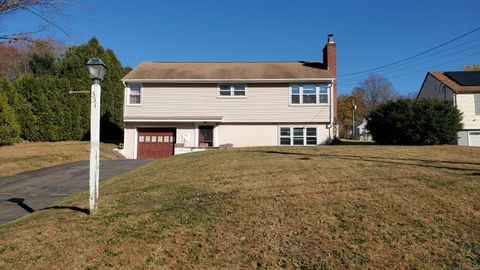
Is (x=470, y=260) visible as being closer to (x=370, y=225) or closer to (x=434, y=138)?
(x=370, y=225)

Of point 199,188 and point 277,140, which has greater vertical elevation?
point 277,140

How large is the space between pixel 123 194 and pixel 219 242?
392cm

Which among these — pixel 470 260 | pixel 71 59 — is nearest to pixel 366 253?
pixel 470 260

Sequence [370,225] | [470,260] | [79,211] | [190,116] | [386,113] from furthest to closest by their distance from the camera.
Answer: [190,116]
[386,113]
[79,211]
[370,225]
[470,260]

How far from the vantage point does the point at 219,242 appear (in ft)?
14.2

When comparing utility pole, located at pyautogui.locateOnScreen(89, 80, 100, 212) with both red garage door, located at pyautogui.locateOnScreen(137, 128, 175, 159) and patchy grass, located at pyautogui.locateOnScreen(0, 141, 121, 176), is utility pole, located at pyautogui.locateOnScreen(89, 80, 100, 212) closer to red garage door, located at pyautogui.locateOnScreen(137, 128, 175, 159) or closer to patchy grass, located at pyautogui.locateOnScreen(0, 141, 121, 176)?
patchy grass, located at pyautogui.locateOnScreen(0, 141, 121, 176)

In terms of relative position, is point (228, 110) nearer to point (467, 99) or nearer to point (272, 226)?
point (272, 226)

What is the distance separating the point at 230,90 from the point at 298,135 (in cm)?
538

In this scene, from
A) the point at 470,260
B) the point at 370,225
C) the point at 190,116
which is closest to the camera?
the point at 470,260

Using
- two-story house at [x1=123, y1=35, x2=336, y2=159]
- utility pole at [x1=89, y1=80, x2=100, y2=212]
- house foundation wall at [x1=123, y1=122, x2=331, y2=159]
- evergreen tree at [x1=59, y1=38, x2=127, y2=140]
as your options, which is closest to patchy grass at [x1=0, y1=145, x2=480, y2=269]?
utility pole at [x1=89, y1=80, x2=100, y2=212]

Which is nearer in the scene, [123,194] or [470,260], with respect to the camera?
[470,260]

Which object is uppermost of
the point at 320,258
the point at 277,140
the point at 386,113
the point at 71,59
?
the point at 71,59

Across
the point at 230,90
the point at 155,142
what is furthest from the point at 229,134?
the point at 155,142

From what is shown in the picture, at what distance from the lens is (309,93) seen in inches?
765
